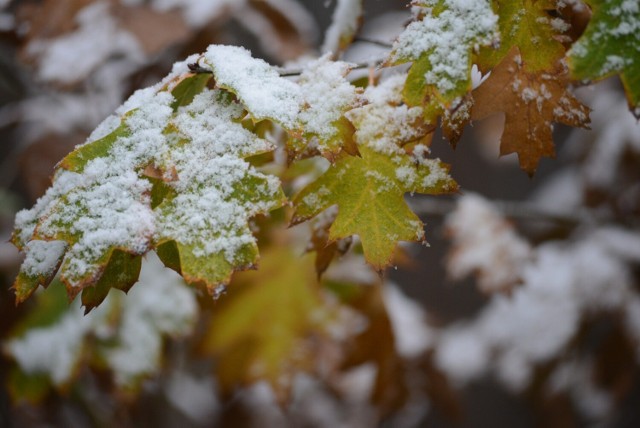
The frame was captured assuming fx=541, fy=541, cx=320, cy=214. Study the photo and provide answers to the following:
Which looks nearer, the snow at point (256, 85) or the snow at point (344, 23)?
the snow at point (256, 85)

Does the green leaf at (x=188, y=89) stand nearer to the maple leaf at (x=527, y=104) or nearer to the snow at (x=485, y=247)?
the maple leaf at (x=527, y=104)

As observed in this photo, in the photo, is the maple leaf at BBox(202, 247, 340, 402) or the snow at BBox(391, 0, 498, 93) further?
the maple leaf at BBox(202, 247, 340, 402)

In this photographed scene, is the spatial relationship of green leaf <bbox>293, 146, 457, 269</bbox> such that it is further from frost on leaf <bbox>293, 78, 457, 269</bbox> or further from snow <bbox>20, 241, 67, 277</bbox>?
snow <bbox>20, 241, 67, 277</bbox>

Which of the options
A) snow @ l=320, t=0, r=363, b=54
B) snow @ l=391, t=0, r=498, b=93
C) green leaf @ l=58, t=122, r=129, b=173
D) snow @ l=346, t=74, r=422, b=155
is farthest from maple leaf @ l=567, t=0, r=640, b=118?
green leaf @ l=58, t=122, r=129, b=173

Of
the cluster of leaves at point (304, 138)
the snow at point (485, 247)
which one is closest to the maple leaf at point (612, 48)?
the cluster of leaves at point (304, 138)

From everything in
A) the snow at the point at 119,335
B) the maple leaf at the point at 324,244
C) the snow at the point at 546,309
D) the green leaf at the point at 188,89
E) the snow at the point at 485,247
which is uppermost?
the green leaf at the point at 188,89

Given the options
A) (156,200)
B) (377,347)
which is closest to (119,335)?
(377,347)
